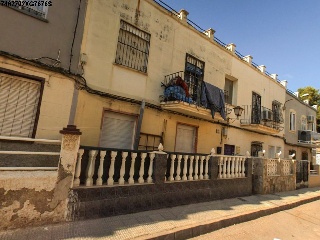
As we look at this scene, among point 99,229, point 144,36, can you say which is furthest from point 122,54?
point 99,229

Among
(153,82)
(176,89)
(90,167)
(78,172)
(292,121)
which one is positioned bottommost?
(78,172)

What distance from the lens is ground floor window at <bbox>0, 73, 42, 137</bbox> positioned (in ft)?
17.6

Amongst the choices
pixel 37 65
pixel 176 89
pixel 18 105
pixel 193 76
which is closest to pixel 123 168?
pixel 18 105

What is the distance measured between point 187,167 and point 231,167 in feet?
7.72

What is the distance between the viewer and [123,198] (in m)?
4.71

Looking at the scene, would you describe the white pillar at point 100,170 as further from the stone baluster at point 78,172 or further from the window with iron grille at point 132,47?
the window with iron grille at point 132,47

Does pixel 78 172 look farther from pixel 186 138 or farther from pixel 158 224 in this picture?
pixel 186 138

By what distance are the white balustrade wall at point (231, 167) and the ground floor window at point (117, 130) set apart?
350cm

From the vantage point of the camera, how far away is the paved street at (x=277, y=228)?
15.4 ft

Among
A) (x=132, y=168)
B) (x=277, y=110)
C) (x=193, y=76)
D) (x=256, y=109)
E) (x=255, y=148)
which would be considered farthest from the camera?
(x=277, y=110)

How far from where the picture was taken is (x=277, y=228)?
5461mm

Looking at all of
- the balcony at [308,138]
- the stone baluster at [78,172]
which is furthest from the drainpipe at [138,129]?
the balcony at [308,138]

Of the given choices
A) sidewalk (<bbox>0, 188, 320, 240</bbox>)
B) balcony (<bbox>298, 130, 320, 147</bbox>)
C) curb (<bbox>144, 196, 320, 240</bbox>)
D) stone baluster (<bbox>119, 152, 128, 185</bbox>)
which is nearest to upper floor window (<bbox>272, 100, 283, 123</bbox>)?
balcony (<bbox>298, 130, 320, 147</bbox>)

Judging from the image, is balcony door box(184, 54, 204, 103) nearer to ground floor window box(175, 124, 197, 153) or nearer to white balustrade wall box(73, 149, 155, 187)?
ground floor window box(175, 124, 197, 153)
